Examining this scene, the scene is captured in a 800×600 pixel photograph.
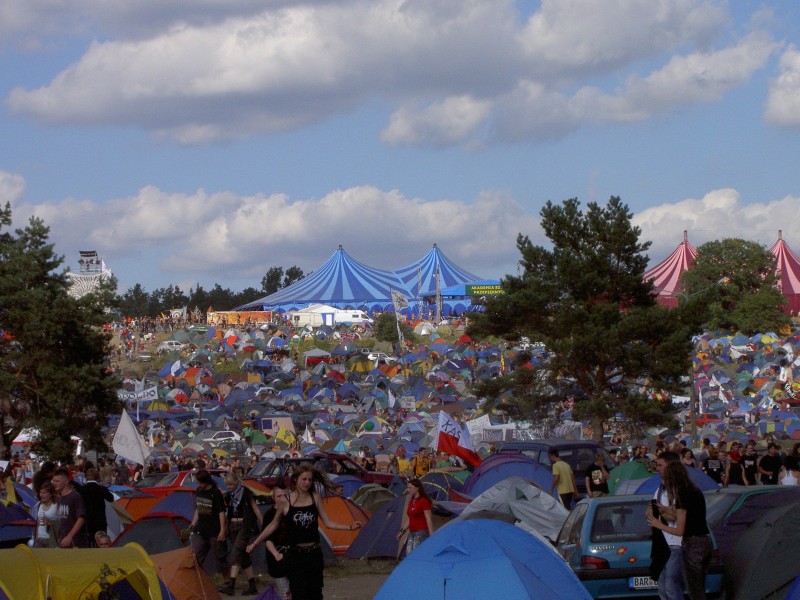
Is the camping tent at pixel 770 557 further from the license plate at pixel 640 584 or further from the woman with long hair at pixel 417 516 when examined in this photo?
the woman with long hair at pixel 417 516

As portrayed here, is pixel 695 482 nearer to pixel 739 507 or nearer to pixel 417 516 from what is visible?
pixel 739 507

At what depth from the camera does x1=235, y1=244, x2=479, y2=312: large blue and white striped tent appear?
94.1m

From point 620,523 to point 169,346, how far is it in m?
66.8

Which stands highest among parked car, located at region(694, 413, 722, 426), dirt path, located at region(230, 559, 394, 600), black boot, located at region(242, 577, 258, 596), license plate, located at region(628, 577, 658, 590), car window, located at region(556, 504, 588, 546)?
car window, located at region(556, 504, 588, 546)

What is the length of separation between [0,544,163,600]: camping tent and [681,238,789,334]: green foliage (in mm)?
62003

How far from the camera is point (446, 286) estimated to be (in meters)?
102

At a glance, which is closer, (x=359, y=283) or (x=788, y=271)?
(x=788, y=271)

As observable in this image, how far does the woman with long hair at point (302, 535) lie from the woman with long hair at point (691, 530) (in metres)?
2.21

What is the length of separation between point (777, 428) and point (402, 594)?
3098 centimetres

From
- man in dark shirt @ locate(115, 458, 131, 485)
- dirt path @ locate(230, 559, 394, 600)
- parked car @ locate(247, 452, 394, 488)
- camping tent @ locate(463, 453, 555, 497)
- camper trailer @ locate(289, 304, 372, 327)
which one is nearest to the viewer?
dirt path @ locate(230, 559, 394, 600)

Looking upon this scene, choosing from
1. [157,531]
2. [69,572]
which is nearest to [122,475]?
[157,531]

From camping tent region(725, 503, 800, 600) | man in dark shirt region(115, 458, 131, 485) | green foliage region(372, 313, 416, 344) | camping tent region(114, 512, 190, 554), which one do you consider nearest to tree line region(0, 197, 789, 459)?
man in dark shirt region(115, 458, 131, 485)

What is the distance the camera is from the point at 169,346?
74062 mm

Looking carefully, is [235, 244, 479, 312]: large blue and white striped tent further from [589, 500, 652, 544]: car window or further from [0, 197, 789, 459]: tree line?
[589, 500, 652, 544]: car window
